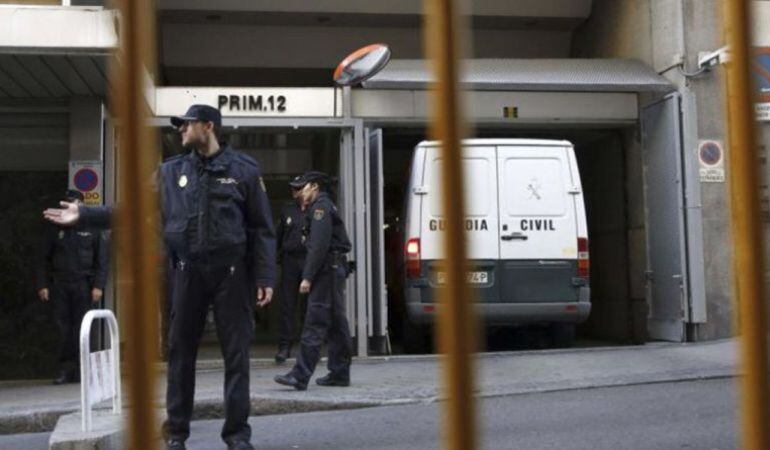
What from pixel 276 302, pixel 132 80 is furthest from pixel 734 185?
pixel 276 302

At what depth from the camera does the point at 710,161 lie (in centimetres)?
1048

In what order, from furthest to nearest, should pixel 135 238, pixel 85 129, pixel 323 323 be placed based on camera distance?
pixel 85 129 → pixel 323 323 → pixel 135 238

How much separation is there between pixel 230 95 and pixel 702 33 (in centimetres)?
514

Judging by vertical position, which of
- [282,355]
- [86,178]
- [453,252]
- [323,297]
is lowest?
[282,355]

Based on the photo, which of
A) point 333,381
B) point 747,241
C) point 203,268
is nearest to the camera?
point 747,241

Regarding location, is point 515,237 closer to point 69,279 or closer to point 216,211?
point 69,279

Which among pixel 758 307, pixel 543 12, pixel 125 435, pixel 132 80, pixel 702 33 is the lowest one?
pixel 125 435

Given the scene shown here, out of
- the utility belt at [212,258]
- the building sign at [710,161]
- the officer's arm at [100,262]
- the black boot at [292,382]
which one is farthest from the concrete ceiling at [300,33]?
the utility belt at [212,258]

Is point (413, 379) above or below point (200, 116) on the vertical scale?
below

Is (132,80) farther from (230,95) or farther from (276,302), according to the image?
(276,302)

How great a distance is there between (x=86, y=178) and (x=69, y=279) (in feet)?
5.02

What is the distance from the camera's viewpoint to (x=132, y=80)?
1.39m

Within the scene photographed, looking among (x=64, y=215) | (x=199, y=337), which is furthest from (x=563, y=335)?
(x=64, y=215)

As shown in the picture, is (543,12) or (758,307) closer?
A: (758,307)
